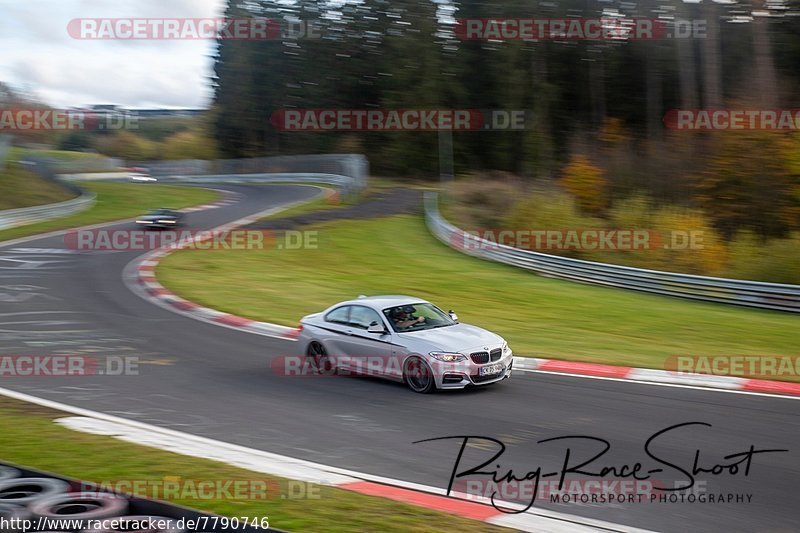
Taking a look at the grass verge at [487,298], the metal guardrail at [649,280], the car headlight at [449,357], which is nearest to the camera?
the car headlight at [449,357]

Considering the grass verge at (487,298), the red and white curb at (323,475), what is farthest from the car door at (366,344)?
the grass verge at (487,298)

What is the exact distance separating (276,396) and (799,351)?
9384 millimetres

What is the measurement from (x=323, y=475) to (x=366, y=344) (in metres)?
4.26

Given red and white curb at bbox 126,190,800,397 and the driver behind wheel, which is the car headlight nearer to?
the driver behind wheel

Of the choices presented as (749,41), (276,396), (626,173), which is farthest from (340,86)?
(276,396)

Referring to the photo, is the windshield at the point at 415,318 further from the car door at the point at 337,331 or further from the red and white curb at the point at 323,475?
the red and white curb at the point at 323,475

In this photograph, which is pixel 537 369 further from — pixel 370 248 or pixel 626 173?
pixel 626 173

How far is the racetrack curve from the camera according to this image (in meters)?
7.71

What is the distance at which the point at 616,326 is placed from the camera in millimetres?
17500

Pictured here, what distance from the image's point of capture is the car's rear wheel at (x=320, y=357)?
42.4 ft

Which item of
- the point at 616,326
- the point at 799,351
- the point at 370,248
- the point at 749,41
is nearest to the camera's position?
the point at 799,351

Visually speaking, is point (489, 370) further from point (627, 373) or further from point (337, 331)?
point (627, 373)

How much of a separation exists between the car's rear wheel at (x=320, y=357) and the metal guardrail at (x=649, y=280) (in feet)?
38.7

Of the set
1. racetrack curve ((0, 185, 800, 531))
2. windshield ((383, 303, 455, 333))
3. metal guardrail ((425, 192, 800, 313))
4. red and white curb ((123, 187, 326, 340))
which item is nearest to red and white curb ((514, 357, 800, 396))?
racetrack curve ((0, 185, 800, 531))
